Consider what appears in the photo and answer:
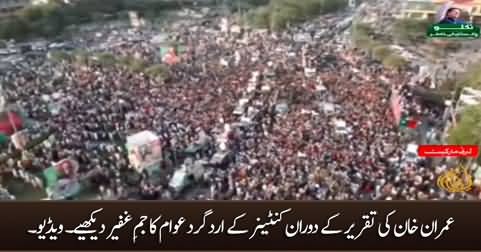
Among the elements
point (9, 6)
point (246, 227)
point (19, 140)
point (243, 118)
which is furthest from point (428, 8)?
point (19, 140)

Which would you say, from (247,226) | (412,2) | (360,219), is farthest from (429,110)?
(247,226)

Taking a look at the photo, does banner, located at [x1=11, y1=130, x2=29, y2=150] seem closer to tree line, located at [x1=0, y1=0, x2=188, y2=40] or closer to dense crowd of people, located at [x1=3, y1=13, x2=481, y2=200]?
dense crowd of people, located at [x1=3, y1=13, x2=481, y2=200]

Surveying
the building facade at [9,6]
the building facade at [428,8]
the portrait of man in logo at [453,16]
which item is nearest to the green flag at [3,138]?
the building facade at [9,6]

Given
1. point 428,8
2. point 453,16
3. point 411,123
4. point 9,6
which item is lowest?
point 411,123

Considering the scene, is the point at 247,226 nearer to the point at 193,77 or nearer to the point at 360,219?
the point at 360,219

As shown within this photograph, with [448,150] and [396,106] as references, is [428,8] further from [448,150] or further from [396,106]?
[448,150]
